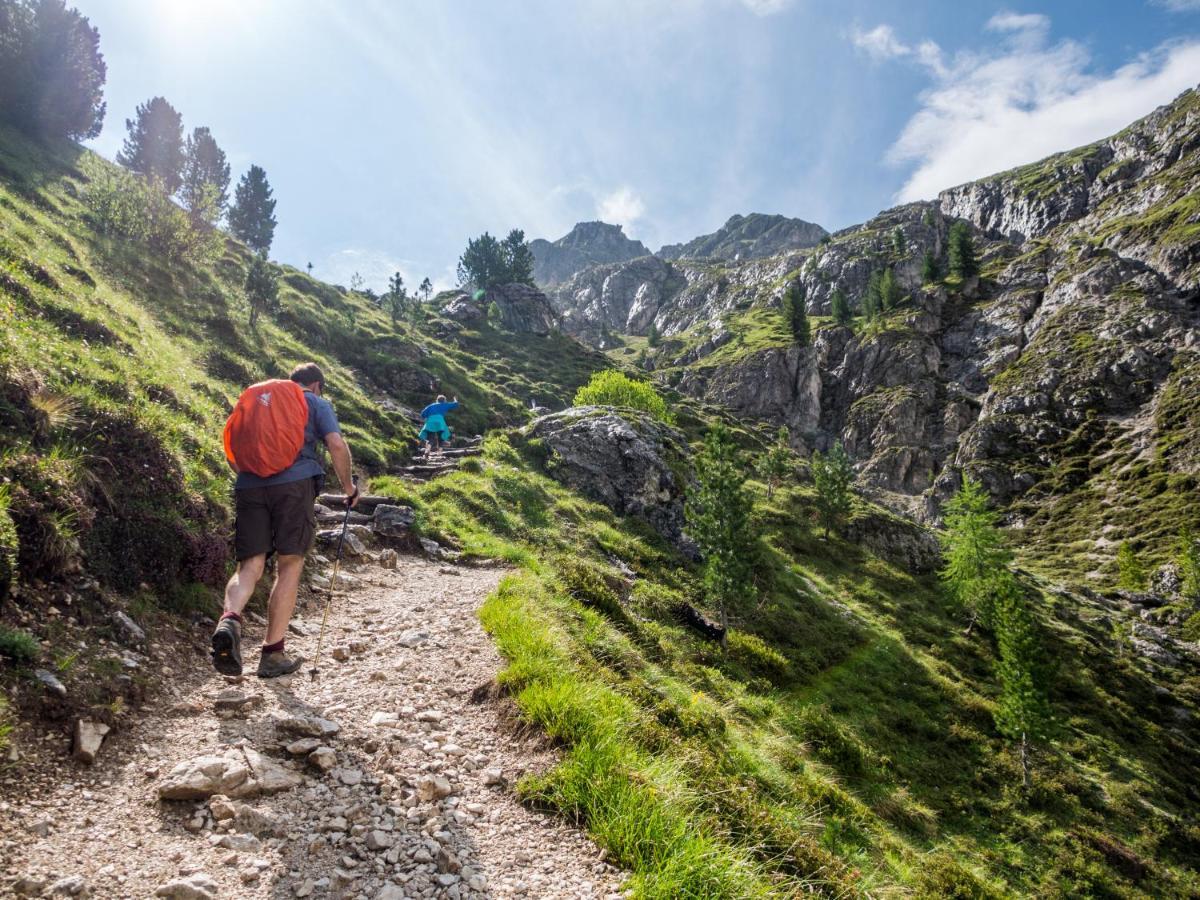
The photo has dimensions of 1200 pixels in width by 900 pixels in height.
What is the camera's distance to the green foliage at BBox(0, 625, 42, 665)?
4703mm

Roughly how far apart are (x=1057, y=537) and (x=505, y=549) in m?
124

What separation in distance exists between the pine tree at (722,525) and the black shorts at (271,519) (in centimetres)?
2808

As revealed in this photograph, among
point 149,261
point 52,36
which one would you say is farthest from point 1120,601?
point 52,36

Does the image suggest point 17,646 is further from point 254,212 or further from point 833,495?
point 254,212

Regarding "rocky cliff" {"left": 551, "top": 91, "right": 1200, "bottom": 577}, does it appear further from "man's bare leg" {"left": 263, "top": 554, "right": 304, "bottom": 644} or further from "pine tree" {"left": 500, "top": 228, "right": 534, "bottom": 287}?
"man's bare leg" {"left": 263, "top": 554, "right": 304, "bottom": 644}

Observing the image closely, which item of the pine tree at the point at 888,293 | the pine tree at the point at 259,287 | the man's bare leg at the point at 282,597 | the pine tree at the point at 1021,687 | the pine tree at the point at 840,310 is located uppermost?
the pine tree at the point at 888,293

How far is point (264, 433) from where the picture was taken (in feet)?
20.2

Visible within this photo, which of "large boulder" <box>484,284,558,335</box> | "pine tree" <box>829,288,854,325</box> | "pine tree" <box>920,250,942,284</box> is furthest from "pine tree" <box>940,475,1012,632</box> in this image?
"pine tree" <box>920,250,942,284</box>

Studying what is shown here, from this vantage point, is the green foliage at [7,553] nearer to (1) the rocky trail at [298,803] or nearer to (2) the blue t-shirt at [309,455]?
(1) the rocky trail at [298,803]

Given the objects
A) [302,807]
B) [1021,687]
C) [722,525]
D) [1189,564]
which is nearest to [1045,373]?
[1189,564]

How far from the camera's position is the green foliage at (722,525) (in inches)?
1272

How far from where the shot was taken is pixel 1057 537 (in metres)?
97.6

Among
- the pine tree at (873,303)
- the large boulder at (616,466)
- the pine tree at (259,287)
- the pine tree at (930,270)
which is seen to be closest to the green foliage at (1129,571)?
the large boulder at (616,466)

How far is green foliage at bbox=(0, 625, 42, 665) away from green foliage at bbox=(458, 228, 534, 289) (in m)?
151
